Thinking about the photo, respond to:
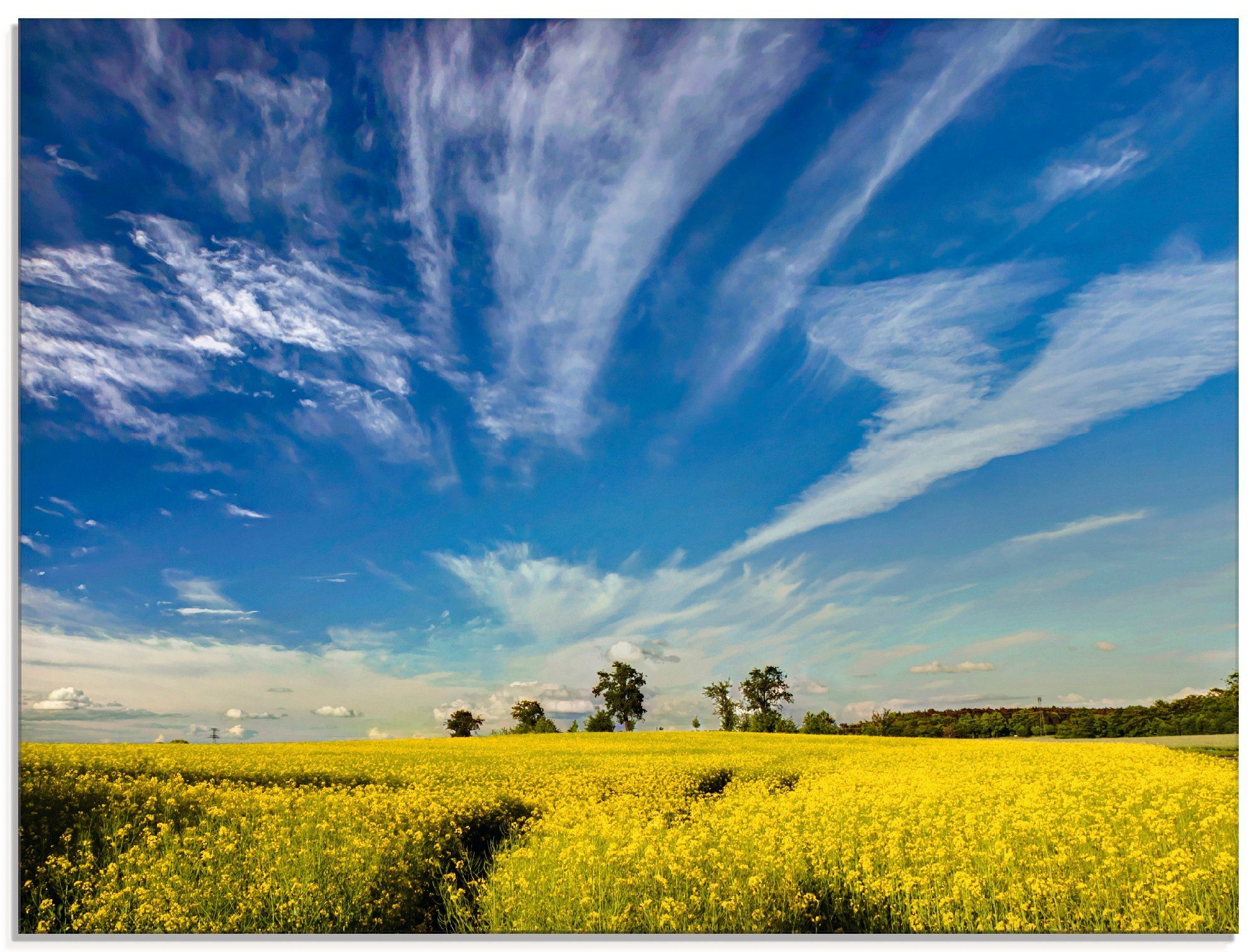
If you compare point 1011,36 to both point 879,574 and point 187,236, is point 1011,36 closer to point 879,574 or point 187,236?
point 879,574

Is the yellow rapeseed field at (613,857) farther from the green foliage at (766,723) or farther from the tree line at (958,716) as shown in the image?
the green foliage at (766,723)

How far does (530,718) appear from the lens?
1199 cm

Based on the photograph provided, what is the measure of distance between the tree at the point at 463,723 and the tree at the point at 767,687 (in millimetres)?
3592

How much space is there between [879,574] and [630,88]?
6.13 meters

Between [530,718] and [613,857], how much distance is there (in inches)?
244

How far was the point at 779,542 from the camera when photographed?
885cm

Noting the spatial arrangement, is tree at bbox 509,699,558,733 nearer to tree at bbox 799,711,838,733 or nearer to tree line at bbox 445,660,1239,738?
tree line at bbox 445,660,1239,738

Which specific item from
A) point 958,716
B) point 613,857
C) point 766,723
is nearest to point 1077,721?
point 958,716

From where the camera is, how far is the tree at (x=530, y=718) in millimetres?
9448

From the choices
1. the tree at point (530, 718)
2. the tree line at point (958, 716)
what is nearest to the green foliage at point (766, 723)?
the tree line at point (958, 716)

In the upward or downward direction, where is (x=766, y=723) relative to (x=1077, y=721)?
downward

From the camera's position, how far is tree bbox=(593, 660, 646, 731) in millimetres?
9599

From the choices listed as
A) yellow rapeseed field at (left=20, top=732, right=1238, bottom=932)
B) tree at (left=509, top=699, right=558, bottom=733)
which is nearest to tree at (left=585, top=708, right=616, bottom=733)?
tree at (left=509, top=699, right=558, bottom=733)

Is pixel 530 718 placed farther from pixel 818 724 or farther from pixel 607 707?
pixel 818 724
